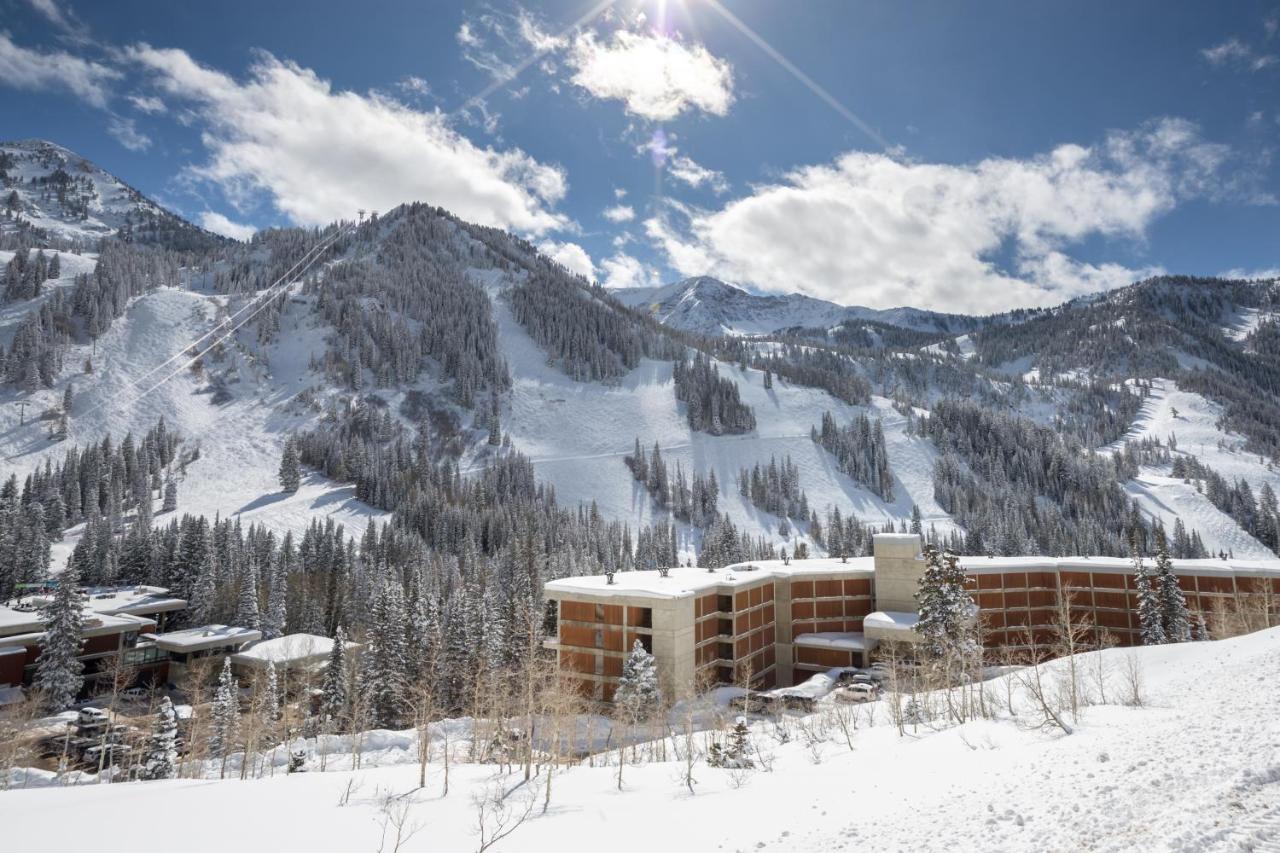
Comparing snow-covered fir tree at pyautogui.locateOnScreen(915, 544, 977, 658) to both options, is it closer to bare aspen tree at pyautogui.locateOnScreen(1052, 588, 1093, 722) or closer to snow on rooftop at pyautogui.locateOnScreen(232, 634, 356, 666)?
bare aspen tree at pyautogui.locateOnScreen(1052, 588, 1093, 722)

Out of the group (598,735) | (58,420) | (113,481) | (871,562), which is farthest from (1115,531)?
(58,420)

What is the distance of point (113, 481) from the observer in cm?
11206

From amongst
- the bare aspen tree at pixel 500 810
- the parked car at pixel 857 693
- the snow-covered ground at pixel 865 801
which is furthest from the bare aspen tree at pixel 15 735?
the parked car at pixel 857 693

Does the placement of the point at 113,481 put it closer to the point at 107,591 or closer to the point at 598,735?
the point at 107,591

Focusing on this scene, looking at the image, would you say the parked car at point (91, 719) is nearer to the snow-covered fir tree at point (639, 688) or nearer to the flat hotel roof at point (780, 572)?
the flat hotel roof at point (780, 572)

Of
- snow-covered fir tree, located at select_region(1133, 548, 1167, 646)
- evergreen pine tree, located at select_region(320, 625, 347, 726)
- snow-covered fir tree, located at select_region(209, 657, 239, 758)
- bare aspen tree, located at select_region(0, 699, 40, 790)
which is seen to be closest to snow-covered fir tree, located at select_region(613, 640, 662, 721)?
evergreen pine tree, located at select_region(320, 625, 347, 726)

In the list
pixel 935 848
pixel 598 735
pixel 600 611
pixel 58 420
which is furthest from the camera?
pixel 58 420

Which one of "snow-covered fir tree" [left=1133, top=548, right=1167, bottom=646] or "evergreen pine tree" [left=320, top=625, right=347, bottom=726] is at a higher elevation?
"snow-covered fir tree" [left=1133, top=548, right=1167, bottom=646]

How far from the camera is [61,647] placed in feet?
187

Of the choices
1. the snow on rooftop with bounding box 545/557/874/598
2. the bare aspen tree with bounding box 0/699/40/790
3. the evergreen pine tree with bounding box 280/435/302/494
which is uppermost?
the evergreen pine tree with bounding box 280/435/302/494

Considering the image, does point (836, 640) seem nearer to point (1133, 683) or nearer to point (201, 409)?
point (1133, 683)

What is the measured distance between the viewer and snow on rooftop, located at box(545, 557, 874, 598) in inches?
1948

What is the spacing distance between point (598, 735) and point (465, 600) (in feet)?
75.8

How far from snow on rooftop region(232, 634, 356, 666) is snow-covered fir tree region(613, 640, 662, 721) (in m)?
38.5
